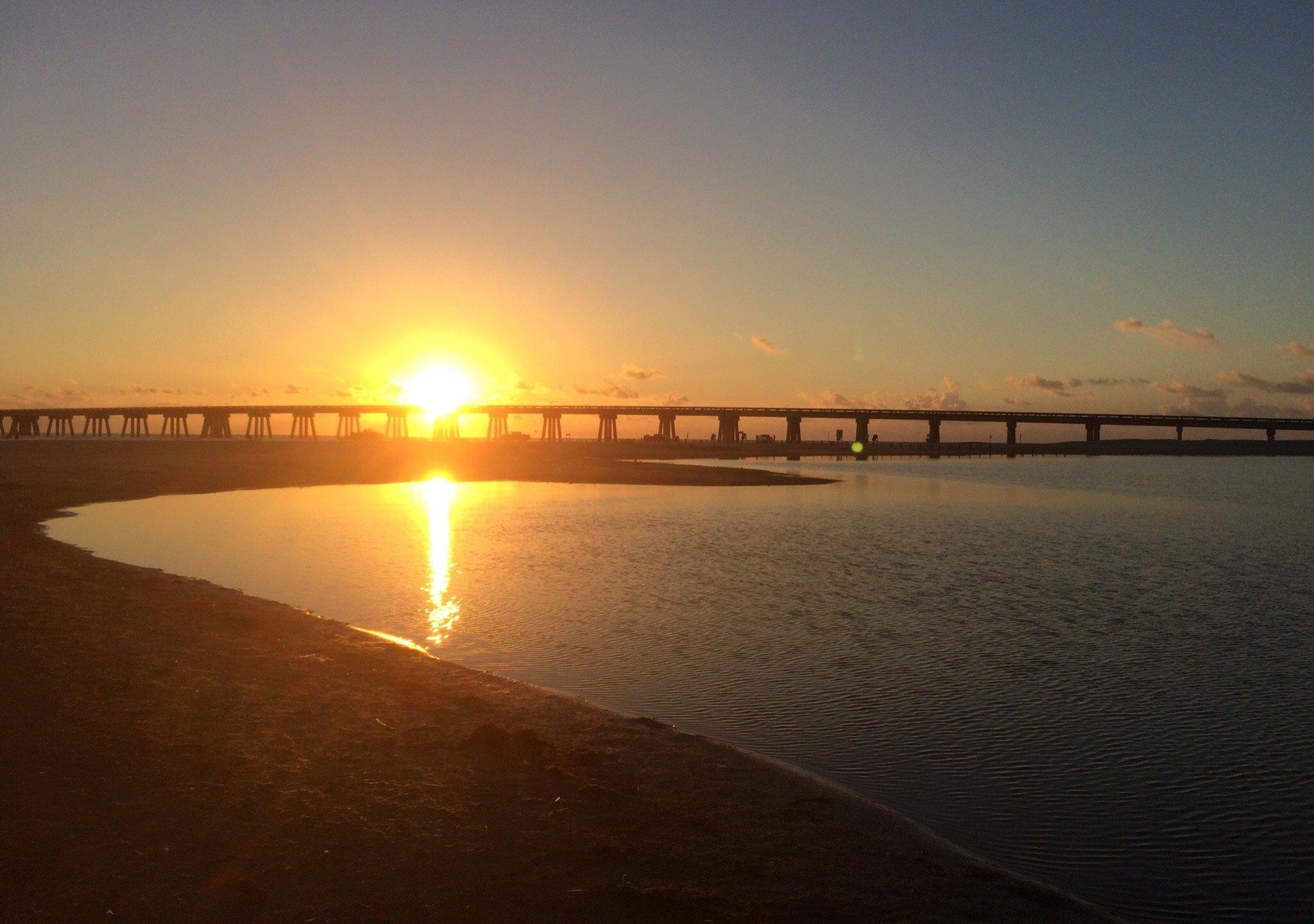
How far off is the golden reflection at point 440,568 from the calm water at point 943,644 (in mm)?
126

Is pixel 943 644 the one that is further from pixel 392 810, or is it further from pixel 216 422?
pixel 216 422

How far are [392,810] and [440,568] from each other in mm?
16142

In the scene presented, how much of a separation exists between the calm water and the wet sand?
1147 mm

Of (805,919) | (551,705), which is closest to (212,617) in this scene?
(551,705)

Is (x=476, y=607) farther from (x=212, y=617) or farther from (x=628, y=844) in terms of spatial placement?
(x=628, y=844)

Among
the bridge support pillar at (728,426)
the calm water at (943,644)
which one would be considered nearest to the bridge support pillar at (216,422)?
the bridge support pillar at (728,426)

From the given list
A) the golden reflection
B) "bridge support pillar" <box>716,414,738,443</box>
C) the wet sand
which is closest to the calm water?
the golden reflection

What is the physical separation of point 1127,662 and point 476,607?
11.4 m

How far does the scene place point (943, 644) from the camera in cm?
1497

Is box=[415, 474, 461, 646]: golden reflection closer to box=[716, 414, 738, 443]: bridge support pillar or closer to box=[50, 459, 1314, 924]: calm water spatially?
box=[50, 459, 1314, 924]: calm water

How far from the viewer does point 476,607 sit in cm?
1767

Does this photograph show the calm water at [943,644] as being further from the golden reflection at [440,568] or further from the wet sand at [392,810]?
the wet sand at [392,810]

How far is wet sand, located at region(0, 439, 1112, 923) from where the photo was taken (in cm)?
578

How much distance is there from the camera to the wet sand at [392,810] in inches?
227
